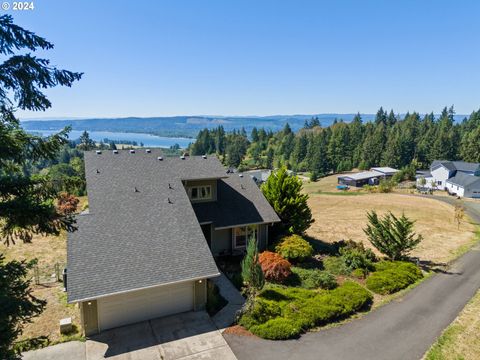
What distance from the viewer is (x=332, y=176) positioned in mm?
109562

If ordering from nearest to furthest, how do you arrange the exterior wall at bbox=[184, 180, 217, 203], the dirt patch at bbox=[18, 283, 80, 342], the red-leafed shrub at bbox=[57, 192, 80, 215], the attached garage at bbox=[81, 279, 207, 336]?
1. the attached garage at bbox=[81, 279, 207, 336]
2. the dirt patch at bbox=[18, 283, 80, 342]
3. the exterior wall at bbox=[184, 180, 217, 203]
4. the red-leafed shrub at bbox=[57, 192, 80, 215]

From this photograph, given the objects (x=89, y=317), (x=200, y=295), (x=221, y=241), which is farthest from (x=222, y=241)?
(x=89, y=317)

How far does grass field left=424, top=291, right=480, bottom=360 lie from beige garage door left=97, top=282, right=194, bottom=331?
470 inches

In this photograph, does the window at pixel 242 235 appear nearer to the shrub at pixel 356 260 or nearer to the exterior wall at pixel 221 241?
the exterior wall at pixel 221 241

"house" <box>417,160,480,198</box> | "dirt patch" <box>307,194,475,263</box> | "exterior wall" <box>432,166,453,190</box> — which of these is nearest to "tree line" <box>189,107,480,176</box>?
"house" <box>417,160,480,198</box>

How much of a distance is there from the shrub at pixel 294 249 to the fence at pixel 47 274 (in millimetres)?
15341

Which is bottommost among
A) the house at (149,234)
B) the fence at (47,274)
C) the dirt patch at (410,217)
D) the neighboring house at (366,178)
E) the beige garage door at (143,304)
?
the neighboring house at (366,178)

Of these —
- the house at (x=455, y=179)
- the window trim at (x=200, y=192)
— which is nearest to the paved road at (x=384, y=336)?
the window trim at (x=200, y=192)

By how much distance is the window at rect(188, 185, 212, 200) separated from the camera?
79.2 ft

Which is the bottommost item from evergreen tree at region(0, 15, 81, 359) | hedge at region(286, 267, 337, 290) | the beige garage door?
hedge at region(286, 267, 337, 290)

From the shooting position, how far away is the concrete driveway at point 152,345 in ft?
44.8

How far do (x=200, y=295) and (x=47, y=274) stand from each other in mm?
11836

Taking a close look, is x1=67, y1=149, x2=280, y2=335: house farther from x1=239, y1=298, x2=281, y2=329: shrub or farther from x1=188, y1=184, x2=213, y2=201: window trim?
x1=239, y1=298, x2=281, y2=329: shrub

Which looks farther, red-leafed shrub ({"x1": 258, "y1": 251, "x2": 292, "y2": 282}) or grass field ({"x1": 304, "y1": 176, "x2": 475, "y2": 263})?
grass field ({"x1": 304, "y1": 176, "x2": 475, "y2": 263})
